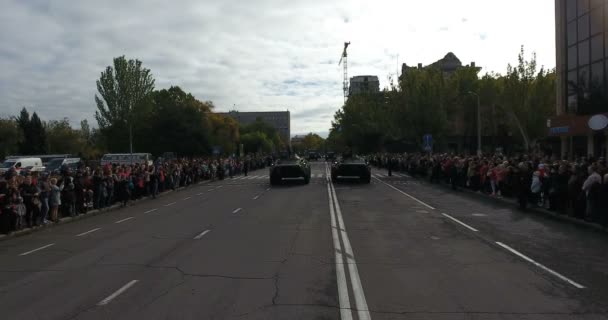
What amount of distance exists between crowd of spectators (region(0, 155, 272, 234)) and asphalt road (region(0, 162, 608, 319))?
895 millimetres

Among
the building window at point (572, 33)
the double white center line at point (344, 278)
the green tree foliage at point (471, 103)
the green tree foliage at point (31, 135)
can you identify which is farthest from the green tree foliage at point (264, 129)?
the double white center line at point (344, 278)

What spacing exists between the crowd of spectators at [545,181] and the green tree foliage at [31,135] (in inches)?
2436

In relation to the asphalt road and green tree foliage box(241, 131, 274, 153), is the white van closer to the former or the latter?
the asphalt road

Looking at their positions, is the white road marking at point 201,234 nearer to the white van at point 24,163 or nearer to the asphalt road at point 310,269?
the asphalt road at point 310,269

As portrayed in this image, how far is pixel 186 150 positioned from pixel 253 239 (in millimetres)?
51412

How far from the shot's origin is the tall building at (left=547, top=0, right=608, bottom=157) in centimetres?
3039

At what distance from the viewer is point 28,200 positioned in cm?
1514

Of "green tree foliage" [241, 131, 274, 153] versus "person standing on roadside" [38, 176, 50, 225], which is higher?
"green tree foliage" [241, 131, 274, 153]

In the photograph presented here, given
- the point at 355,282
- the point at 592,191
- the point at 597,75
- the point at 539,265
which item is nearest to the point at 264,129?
the point at 597,75

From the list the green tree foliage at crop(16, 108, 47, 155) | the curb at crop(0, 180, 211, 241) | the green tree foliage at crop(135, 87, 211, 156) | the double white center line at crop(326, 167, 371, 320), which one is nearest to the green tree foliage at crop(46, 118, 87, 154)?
the green tree foliage at crop(16, 108, 47, 155)

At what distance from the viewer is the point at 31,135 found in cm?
7294

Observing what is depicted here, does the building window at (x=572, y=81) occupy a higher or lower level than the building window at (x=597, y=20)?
lower

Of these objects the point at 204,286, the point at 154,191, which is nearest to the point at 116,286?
the point at 204,286

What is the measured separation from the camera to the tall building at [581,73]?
30391mm
